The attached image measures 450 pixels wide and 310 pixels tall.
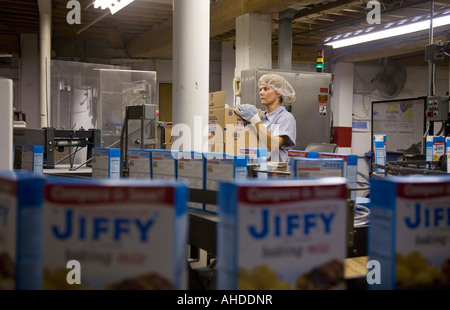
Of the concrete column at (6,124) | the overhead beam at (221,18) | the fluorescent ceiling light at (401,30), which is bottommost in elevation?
the concrete column at (6,124)

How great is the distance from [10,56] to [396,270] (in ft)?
39.4

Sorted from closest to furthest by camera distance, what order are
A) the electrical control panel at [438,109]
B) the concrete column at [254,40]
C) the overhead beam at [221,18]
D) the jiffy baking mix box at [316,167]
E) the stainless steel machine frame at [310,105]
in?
the jiffy baking mix box at [316,167] → the electrical control panel at [438,109] → the overhead beam at [221,18] → the stainless steel machine frame at [310,105] → the concrete column at [254,40]

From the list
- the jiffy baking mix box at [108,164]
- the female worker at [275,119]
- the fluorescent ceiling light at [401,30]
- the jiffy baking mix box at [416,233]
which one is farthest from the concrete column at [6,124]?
the fluorescent ceiling light at [401,30]

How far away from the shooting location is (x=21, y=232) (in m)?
0.69

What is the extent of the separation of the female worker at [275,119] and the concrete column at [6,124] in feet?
8.37

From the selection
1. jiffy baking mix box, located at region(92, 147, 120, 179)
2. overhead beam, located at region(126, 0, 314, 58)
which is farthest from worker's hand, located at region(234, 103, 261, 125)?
overhead beam, located at region(126, 0, 314, 58)

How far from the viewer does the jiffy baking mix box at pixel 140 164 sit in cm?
177

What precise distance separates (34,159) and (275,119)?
1920mm

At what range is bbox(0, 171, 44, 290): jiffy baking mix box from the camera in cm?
68

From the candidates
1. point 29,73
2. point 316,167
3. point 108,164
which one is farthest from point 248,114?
point 29,73

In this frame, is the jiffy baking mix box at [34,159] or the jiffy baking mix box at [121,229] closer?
the jiffy baking mix box at [121,229]

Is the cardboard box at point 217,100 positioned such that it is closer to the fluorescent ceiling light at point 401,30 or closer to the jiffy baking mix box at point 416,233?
the jiffy baking mix box at point 416,233

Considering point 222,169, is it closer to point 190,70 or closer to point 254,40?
point 190,70
